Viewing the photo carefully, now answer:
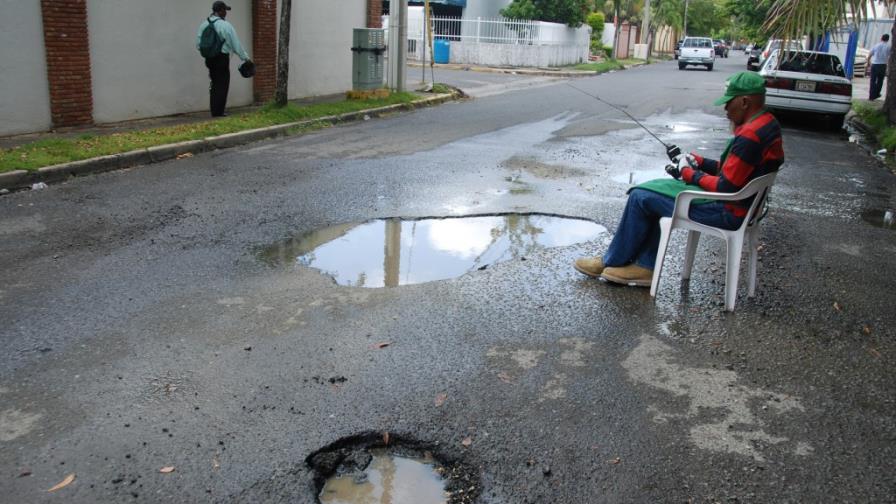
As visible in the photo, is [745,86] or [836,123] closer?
[745,86]

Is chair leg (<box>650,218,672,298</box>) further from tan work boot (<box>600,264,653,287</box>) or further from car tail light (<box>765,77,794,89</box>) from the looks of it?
car tail light (<box>765,77,794,89</box>)

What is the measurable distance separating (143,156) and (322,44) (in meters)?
8.79

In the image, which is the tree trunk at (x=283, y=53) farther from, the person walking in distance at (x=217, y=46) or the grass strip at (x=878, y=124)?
the grass strip at (x=878, y=124)

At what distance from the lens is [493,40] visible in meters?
35.3

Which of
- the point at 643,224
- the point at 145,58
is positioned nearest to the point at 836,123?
the point at 643,224

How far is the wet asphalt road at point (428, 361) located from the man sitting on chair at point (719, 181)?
0.90 feet

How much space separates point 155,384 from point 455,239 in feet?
11.2

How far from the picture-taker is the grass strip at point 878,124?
12969 mm

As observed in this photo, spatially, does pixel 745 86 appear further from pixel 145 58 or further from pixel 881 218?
pixel 145 58

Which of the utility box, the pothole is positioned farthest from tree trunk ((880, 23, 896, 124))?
the pothole

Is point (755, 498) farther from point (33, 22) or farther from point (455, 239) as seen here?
point (33, 22)

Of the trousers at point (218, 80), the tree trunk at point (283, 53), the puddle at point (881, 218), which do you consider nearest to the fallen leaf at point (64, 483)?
the puddle at point (881, 218)

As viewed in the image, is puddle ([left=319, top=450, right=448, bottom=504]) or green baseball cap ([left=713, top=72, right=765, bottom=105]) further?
green baseball cap ([left=713, top=72, right=765, bottom=105])

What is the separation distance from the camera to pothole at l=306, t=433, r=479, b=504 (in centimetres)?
323
